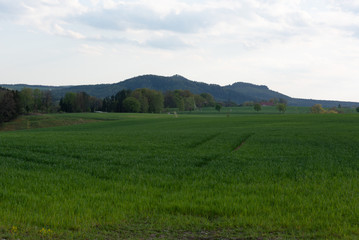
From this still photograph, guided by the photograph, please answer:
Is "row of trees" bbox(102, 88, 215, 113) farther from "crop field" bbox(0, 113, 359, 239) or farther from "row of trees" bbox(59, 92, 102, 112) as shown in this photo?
"crop field" bbox(0, 113, 359, 239)

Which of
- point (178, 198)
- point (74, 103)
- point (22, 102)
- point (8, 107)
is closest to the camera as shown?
point (178, 198)

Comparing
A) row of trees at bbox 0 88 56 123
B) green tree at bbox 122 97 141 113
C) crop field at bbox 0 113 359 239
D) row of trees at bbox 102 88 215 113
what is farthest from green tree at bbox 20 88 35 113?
crop field at bbox 0 113 359 239

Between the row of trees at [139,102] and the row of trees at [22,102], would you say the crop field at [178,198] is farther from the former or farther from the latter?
the row of trees at [139,102]

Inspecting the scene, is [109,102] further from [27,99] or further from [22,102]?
[22,102]

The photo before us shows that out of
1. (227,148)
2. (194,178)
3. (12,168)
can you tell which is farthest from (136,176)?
(227,148)


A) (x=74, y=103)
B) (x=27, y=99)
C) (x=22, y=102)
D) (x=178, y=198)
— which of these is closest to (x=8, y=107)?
(x=22, y=102)

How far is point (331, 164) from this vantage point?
16.8m

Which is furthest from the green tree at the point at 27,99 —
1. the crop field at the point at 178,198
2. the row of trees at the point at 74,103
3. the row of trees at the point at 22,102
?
the crop field at the point at 178,198

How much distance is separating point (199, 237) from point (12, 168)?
11.1 m

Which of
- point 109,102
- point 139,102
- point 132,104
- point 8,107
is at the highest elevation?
point 139,102

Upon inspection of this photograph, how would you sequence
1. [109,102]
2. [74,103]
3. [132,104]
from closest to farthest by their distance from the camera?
[132,104], [74,103], [109,102]

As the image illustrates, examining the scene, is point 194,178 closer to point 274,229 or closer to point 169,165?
point 169,165

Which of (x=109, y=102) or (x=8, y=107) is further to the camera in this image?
(x=109, y=102)

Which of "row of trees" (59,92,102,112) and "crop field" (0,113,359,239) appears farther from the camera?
"row of trees" (59,92,102,112)
